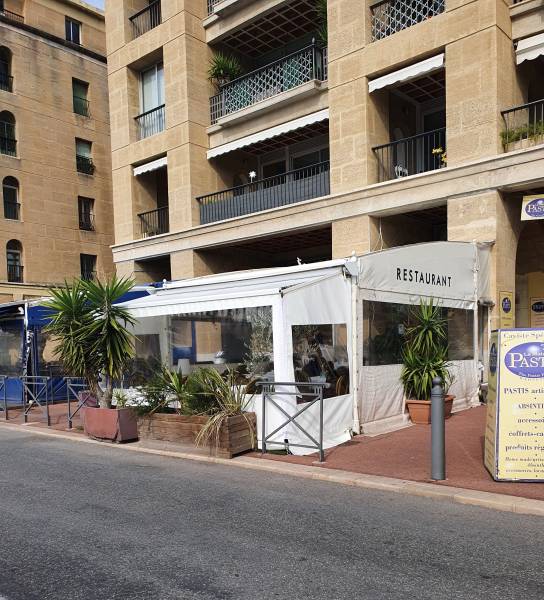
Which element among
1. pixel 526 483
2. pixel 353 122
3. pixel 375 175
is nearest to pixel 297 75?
pixel 353 122

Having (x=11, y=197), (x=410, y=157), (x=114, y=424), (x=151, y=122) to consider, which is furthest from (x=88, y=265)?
(x=114, y=424)

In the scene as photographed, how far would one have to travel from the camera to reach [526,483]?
19.9 ft

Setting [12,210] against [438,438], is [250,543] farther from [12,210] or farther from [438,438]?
[12,210]

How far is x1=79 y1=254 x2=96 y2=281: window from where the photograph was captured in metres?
30.1

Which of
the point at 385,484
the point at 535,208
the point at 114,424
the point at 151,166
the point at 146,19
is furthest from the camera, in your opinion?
the point at 146,19

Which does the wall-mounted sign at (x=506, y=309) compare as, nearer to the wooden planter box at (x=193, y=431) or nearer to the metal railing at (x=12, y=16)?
the wooden planter box at (x=193, y=431)

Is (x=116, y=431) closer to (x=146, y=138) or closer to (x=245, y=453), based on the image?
(x=245, y=453)

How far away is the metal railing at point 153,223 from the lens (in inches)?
818

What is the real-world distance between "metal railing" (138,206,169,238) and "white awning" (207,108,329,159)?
11.0ft

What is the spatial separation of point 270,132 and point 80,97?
58.4ft

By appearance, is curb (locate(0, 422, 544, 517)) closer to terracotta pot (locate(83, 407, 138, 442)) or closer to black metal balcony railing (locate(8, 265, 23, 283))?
terracotta pot (locate(83, 407, 138, 442))

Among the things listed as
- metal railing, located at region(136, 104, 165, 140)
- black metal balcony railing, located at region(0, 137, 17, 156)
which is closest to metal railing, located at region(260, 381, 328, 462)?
metal railing, located at region(136, 104, 165, 140)

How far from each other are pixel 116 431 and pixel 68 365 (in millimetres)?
1556

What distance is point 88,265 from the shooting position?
30.5 m
